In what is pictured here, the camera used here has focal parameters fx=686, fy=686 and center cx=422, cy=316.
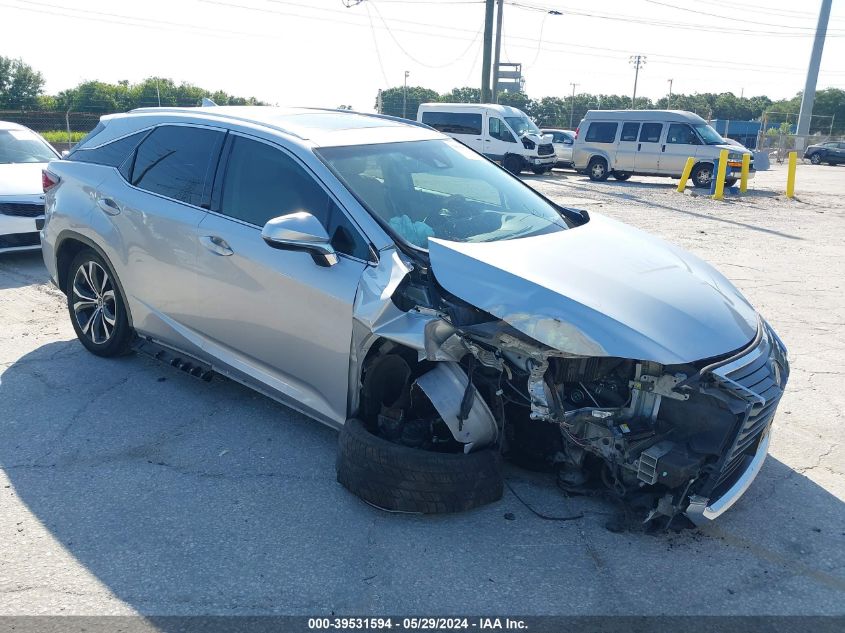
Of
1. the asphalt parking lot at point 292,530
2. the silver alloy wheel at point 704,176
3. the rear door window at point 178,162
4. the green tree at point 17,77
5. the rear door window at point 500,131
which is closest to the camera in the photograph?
the asphalt parking lot at point 292,530

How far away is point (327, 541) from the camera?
3131mm

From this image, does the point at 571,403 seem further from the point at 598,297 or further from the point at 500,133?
the point at 500,133

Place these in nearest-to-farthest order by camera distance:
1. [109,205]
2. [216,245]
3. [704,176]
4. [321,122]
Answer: [216,245] < [321,122] < [109,205] < [704,176]

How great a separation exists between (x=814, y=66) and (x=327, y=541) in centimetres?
3351

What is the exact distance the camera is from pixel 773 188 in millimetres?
20938

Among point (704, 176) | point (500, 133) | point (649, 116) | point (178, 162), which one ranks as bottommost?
point (704, 176)

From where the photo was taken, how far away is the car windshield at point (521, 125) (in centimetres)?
2334

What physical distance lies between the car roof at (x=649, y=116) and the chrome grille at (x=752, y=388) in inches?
763

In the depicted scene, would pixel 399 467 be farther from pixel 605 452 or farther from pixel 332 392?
pixel 605 452

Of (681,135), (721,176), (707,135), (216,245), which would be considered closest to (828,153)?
(707,135)

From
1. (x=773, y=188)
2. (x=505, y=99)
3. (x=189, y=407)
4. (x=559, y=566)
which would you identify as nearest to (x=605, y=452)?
(x=559, y=566)

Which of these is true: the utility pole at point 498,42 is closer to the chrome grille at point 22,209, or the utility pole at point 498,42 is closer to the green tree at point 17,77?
the chrome grille at point 22,209

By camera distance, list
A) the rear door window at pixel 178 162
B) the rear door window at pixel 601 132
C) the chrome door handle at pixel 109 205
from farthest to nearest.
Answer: the rear door window at pixel 601 132 → the chrome door handle at pixel 109 205 → the rear door window at pixel 178 162

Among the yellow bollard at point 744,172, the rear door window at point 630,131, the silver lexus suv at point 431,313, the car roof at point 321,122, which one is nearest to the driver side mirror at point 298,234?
the silver lexus suv at point 431,313
